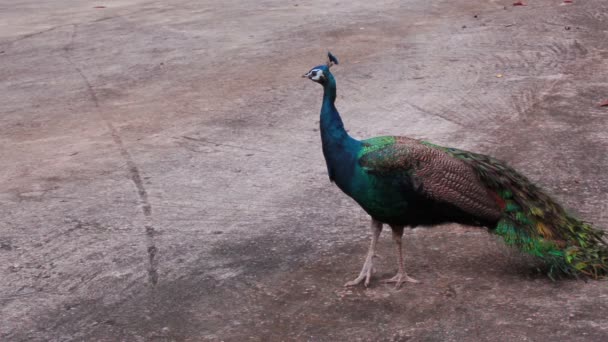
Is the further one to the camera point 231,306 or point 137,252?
point 137,252

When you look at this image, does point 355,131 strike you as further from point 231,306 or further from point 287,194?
point 231,306

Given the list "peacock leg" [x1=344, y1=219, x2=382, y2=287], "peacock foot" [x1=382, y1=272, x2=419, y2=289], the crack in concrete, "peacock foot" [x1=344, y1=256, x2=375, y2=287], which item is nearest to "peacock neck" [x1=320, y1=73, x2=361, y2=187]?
"peacock leg" [x1=344, y1=219, x2=382, y2=287]

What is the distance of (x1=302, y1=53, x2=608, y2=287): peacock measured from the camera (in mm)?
4660

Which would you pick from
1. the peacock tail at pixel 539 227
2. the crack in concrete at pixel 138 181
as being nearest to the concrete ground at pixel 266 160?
the crack in concrete at pixel 138 181

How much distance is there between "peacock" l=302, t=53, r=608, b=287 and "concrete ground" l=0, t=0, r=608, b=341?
0.55ft

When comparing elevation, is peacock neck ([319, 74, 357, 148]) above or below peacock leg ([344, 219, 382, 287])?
above

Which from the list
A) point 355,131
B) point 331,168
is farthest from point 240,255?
point 355,131

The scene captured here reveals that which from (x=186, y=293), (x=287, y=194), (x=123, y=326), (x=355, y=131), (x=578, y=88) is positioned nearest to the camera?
(x=123, y=326)

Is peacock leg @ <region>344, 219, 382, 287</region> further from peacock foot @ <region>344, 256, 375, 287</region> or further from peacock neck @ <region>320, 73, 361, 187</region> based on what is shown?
peacock neck @ <region>320, 73, 361, 187</region>

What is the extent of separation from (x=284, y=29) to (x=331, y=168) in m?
6.89

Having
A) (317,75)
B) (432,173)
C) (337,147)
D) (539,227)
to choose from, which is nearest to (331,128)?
(337,147)

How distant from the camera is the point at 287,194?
20.6 ft

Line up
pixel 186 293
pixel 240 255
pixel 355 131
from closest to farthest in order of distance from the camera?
1. pixel 186 293
2. pixel 240 255
3. pixel 355 131

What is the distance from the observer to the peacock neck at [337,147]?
15.5 feet
